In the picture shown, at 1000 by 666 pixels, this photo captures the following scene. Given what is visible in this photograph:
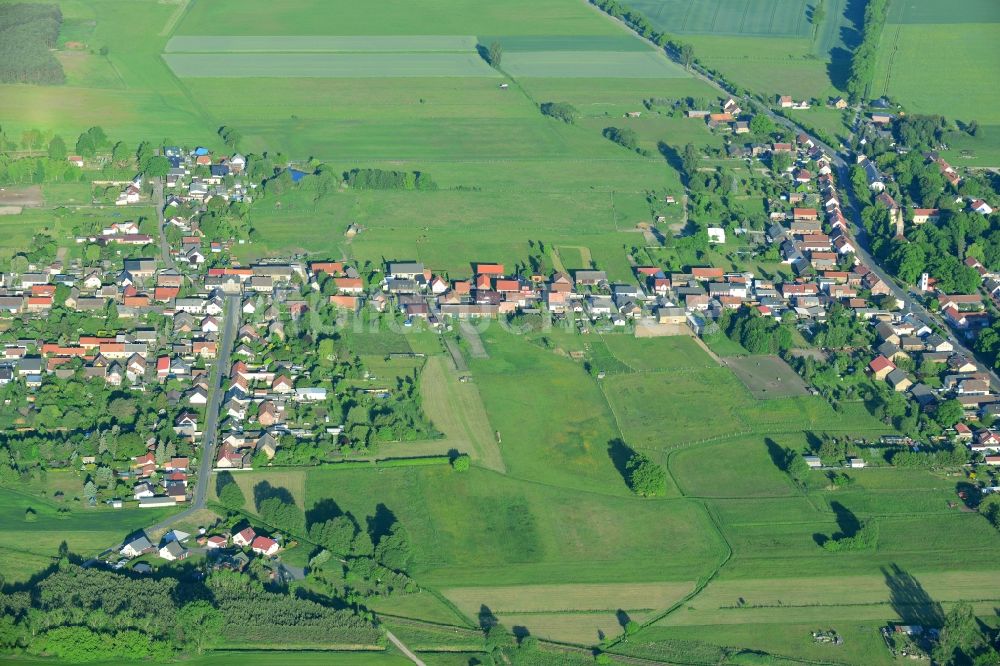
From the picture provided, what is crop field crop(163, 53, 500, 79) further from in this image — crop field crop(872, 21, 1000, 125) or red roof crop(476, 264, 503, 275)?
red roof crop(476, 264, 503, 275)

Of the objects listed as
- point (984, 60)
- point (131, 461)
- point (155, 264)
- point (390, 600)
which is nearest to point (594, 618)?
point (390, 600)

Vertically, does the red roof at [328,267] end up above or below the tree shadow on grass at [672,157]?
below

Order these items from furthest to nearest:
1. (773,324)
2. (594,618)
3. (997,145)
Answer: (997,145) → (773,324) → (594,618)

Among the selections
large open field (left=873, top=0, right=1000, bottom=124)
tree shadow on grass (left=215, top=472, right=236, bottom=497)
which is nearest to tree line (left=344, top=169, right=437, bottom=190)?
tree shadow on grass (left=215, top=472, right=236, bottom=497)

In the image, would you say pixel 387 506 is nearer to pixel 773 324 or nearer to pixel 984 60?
pixel 773 324

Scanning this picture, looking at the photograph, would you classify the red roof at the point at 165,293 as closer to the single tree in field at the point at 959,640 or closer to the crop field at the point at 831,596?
the crop field at the point at 831,596

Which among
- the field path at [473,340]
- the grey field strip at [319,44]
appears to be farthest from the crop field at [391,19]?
the field path at [473,340]
